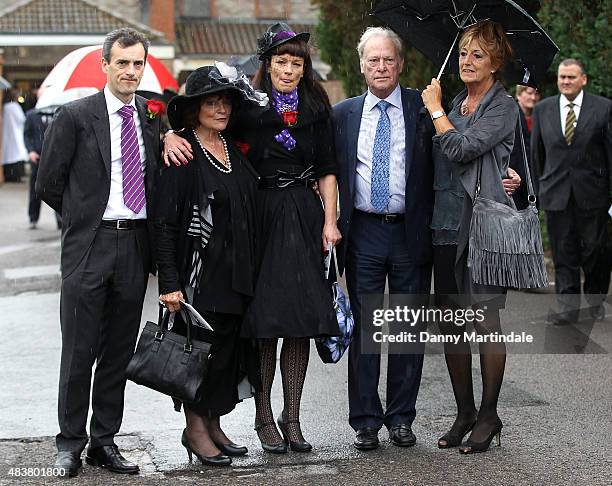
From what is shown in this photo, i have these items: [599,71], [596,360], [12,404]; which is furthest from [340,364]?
[599,71]

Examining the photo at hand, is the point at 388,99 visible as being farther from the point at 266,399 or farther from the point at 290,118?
the point at 266,399

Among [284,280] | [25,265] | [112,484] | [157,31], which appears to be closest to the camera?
[112,484]

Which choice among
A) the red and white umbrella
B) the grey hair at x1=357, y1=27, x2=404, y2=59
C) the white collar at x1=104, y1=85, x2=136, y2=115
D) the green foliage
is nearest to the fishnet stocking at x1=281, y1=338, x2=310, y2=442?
the white collar at x1=104, y1=85, x2=136, y2=115

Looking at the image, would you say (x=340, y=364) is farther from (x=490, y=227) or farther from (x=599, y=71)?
(x=599, y=71)

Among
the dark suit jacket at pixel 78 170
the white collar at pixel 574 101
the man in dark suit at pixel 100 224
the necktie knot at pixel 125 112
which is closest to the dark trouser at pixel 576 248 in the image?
the white collar at pixel 574 101

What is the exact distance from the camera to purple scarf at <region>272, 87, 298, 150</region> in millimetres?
5988

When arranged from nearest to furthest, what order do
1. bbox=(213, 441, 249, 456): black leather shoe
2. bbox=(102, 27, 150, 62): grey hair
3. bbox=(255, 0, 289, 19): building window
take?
1. bbox=(102, 27, 150, 62): grey hair
2. bbox=(213, 441, 249, 456): black leather shoe
3. bbox=(255, 0, 289, 19): building window

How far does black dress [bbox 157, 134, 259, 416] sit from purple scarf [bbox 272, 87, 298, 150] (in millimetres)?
227

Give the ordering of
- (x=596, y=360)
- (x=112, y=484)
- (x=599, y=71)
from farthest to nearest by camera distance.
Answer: (x=599, y=71) < (x=596, y=360) < (x=112, y=484)

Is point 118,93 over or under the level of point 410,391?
over

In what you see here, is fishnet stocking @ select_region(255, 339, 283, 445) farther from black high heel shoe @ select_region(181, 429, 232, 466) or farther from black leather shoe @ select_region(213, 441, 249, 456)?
black high heel shoe @ select_region(181, 429, 232, 466)

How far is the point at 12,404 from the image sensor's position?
727cm

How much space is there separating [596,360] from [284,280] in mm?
3267

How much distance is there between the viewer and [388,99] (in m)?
6.29
